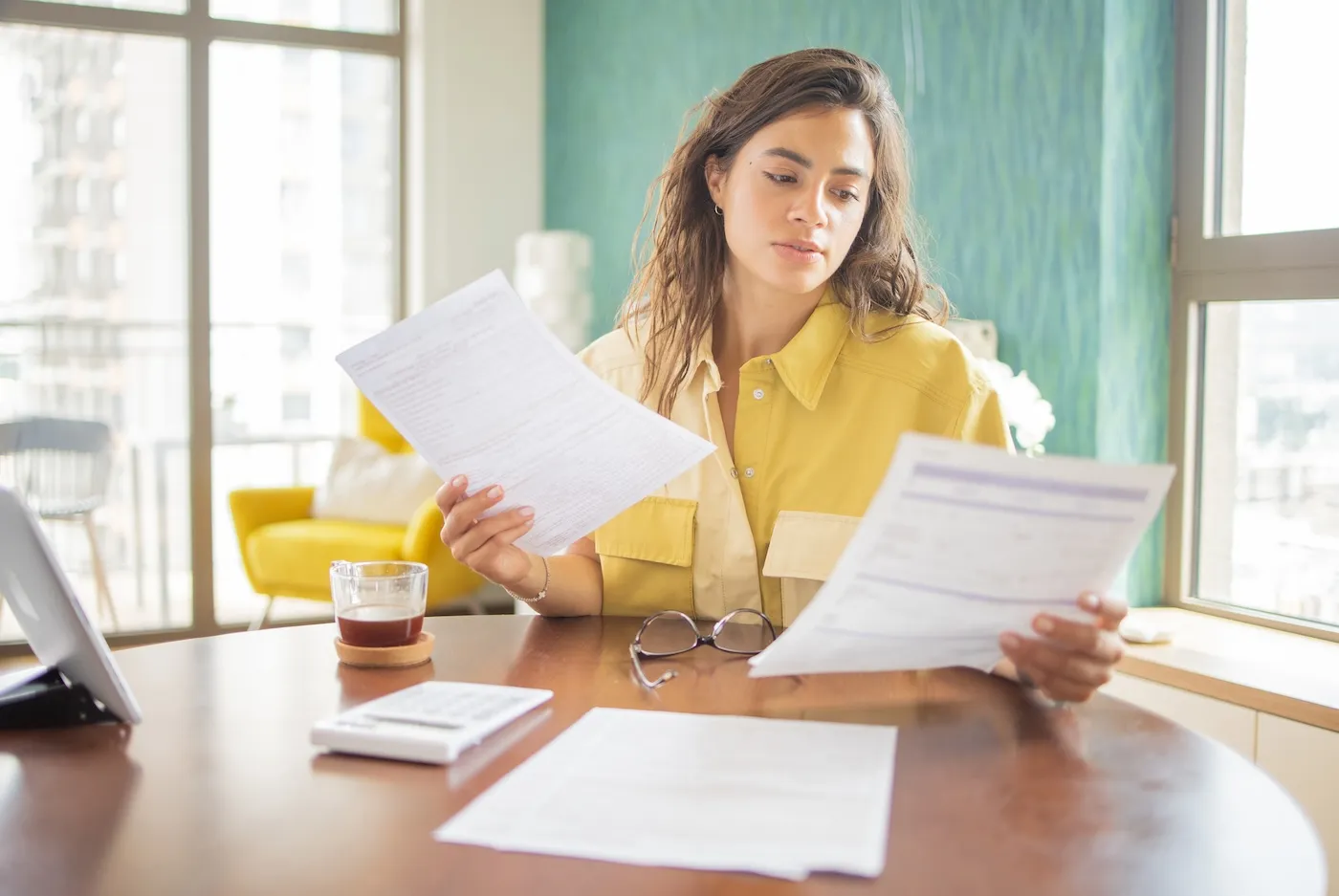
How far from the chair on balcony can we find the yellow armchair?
2.32ft

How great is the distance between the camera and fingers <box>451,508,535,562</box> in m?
1.40

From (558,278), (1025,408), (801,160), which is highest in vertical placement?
(558,278)

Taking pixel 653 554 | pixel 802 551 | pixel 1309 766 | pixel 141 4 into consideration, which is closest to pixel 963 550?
pixel 802 551

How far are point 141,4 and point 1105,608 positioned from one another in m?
4.78

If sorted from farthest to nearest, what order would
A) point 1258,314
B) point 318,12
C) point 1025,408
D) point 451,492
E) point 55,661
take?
point 318,12, point 1258,314, point 1025,408, point 451,492, point 55,661

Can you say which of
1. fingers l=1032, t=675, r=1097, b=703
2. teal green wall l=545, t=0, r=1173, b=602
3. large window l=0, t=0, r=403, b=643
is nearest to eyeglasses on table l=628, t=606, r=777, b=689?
fingers l=1032, t=675, r=1097, b=703

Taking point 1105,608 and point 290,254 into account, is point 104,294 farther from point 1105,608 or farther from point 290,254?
point 1105,608

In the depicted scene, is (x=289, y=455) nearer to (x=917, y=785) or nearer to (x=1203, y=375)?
(x=1203, y=375)

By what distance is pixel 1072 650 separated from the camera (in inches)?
43.0

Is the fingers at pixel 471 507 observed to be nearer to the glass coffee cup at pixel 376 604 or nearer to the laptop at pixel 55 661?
the glass coffee cup at pixel 376 604

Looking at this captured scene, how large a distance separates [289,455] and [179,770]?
438 centimetres

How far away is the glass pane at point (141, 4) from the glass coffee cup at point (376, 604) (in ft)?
13.8

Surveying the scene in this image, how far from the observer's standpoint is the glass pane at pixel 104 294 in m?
4.66

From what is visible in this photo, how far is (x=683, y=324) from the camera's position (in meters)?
1.77
